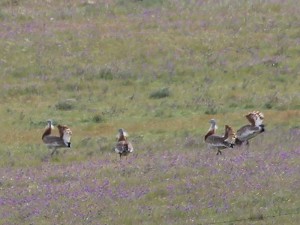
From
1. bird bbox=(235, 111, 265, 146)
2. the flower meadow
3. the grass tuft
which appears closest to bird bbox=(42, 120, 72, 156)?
the flower meadow

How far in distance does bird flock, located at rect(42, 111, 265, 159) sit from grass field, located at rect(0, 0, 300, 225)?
27 cm

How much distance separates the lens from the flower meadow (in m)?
19.3

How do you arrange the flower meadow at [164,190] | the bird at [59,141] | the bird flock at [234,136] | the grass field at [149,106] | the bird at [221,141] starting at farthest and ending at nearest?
the bird at [59,141] → the bird flock at [234,136] → the bird at [221,141] → the grass field at [149,106] → the flower meadow at [164,190]

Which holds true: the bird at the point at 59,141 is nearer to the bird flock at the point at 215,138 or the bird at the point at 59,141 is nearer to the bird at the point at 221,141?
the bird flock at the point at 215,138

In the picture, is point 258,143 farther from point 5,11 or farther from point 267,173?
point 5,11

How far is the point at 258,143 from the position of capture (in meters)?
26.1

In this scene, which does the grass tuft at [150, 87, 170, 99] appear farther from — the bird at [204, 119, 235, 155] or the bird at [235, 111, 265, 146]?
the bird at [204, 119, 235, 155]

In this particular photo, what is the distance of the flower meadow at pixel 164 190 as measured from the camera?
762 inches

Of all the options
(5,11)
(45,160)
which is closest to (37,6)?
(5,11)

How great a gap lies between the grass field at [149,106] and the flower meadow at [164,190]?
35 mm

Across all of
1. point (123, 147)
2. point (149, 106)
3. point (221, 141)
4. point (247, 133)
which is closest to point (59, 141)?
point (123, 147)

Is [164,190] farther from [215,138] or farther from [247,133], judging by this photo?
[247,133]

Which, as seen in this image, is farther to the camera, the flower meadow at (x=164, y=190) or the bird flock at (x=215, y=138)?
the bird flock at (x=215, y=138)

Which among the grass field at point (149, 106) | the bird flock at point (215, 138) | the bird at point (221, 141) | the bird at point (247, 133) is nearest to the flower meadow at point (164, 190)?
Result: the grass field at point (149, 106)
